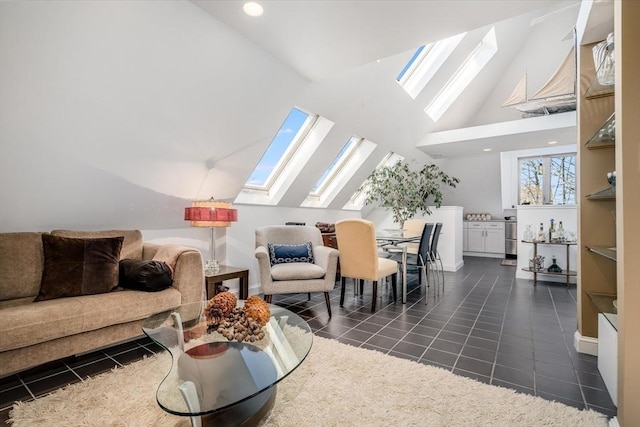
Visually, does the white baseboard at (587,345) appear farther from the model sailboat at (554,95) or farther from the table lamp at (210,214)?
the table lamp at (210,214)

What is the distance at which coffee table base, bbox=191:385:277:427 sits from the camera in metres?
1.49

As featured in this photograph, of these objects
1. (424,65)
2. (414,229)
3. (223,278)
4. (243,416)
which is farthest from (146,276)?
(424,65)

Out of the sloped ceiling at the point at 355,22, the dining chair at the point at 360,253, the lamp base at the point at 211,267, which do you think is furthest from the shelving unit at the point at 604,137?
the lamp base at the point at 211,267

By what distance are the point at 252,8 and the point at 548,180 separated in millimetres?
6692

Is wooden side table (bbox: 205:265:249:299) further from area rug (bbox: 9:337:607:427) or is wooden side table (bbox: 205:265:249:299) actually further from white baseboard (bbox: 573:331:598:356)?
white baseboard (bbox: 573:331:598:356)

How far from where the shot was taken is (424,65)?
198 inches

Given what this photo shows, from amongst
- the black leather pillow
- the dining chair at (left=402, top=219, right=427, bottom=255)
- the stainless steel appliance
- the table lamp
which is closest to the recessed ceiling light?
the table lamp

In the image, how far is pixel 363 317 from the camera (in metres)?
3.31

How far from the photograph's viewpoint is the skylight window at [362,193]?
6.78 metres

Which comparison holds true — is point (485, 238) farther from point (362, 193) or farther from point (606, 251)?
point (606, 251)

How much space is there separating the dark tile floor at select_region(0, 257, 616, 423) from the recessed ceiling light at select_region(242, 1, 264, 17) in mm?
2596

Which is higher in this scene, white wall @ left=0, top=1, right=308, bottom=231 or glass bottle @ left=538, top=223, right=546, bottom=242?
white wall @ left=0, top=1, right=308, bottom=231

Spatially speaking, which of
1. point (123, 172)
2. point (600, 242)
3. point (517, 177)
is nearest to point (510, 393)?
point (600, 242)

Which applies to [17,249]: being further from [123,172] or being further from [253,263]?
[253,263]
